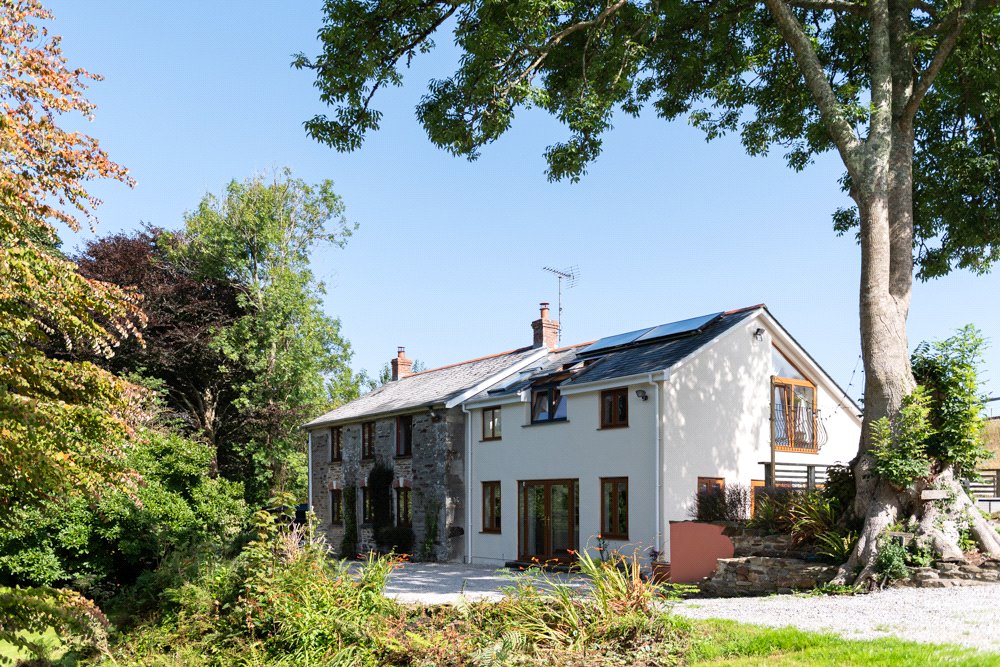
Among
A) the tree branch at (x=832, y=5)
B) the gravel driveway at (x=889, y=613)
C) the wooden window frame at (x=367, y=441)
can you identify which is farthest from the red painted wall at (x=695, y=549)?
the wooden window frame at (x=367, y=441)

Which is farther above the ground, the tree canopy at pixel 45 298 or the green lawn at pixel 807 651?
the tree canopy at pixel 45 298

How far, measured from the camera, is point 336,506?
109 ft

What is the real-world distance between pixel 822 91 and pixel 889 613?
30.1 feet

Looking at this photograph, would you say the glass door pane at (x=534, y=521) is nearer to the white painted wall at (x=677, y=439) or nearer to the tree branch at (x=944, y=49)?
the white painted wall at (x=677, y=439)

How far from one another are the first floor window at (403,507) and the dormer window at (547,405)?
20.8 ft

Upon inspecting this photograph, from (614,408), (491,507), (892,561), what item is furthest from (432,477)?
(892,561)

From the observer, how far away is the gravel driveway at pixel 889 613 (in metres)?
9.13

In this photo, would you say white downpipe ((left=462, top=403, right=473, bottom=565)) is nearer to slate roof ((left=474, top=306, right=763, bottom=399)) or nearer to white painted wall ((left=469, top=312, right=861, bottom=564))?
white painted wall ((left=469, top=312, right=861, bottom=564))

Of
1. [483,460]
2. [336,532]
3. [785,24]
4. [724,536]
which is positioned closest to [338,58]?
[785,24]

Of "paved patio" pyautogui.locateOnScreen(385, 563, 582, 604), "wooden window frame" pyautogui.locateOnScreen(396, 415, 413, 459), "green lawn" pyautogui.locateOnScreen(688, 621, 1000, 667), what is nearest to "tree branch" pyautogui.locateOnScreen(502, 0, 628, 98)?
"paved patio" pyautogui.locateOnScreen(385, 563, 582, 604)

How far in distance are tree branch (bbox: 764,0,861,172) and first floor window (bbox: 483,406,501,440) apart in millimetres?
13324

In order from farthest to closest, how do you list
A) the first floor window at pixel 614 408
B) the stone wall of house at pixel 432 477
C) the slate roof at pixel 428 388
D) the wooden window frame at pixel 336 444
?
the wooden window frame at pixel 336 444 → the slate roof at pixel 428 388 → the stone wall of house at pixel 432 477 → the first floor window at pixel 614 408

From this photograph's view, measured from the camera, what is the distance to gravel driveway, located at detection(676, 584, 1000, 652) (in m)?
9.13

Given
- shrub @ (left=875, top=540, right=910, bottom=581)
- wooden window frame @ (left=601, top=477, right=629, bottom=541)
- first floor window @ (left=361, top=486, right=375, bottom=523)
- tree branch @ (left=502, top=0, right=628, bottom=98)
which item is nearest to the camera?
shrub @ (left=875, top=540, right=910, bottom=581)
